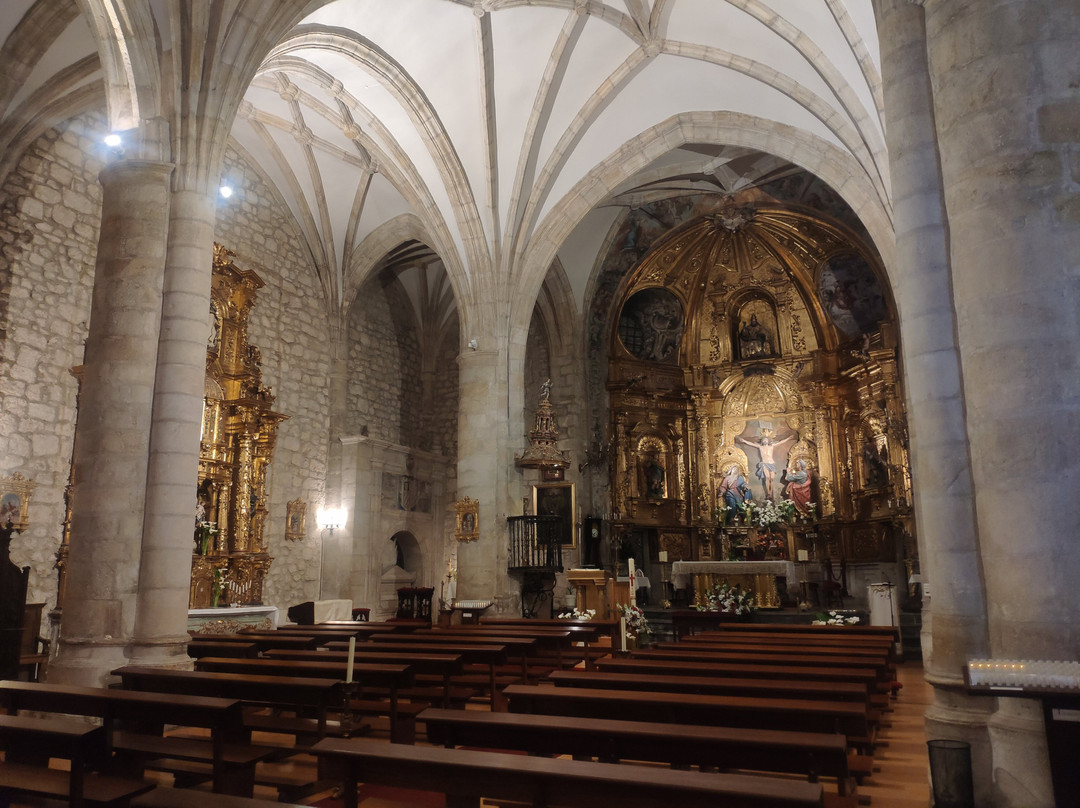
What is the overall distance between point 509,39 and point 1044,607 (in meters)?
12.0

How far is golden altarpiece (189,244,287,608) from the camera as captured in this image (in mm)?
13695

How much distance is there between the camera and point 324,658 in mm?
6648

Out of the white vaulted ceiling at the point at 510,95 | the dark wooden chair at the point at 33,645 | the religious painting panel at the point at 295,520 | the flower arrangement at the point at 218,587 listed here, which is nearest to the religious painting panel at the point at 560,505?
the religious painting panel at the point at 295,520

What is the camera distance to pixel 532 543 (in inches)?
592

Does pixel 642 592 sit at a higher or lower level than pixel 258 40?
lower

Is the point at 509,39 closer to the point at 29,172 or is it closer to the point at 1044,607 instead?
A: the point at 29,172

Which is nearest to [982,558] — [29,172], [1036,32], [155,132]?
[1036,32]

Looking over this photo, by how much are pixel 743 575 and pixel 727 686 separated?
42.8 feet

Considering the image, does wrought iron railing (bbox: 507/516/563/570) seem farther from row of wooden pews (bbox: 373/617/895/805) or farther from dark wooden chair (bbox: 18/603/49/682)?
row of wooden pews (bbox: 373/617/895/805)

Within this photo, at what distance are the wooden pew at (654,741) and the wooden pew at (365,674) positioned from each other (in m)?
1.50

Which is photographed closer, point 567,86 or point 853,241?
point 567,86

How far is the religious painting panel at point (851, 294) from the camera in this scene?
776 inches

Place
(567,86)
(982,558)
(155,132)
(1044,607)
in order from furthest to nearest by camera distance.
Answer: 1. (567,86)
2. (155,132)
3. (982,558)
4. (1044,607)

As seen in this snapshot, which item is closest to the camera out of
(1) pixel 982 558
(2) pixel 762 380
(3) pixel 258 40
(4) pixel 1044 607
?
(4) pixel 1044 607
